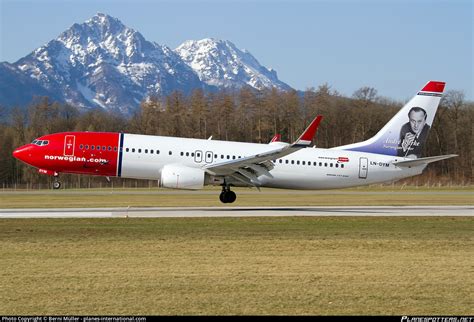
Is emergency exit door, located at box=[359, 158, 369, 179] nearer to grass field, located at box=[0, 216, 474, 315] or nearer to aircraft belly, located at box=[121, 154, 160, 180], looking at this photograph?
aircraft belly, located at box=[121, 154, 160, 180]

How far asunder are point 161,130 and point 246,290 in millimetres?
96521

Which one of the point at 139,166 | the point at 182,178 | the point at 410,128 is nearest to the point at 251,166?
the point at 182,178

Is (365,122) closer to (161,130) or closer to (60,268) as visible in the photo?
(161,130)

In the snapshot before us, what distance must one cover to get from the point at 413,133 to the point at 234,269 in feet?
85.1

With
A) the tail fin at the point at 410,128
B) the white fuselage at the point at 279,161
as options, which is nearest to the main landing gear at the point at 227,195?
the white fuselage at the point at 279,161

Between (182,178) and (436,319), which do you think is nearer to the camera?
(436,319)

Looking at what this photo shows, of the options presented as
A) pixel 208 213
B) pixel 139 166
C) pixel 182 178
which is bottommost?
pixel 208 213

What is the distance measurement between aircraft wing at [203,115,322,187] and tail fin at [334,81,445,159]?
224 inches

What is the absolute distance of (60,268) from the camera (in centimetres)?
1892

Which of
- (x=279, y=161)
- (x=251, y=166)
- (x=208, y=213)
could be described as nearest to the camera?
(x=208, y=213)

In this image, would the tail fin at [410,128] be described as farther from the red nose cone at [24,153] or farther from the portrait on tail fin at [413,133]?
the red nose cone at [24,153]

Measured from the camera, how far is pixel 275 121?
11212 centimetres

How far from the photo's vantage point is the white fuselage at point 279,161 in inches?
1563

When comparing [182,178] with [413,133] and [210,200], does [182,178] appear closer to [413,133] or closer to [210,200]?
[210,200]
